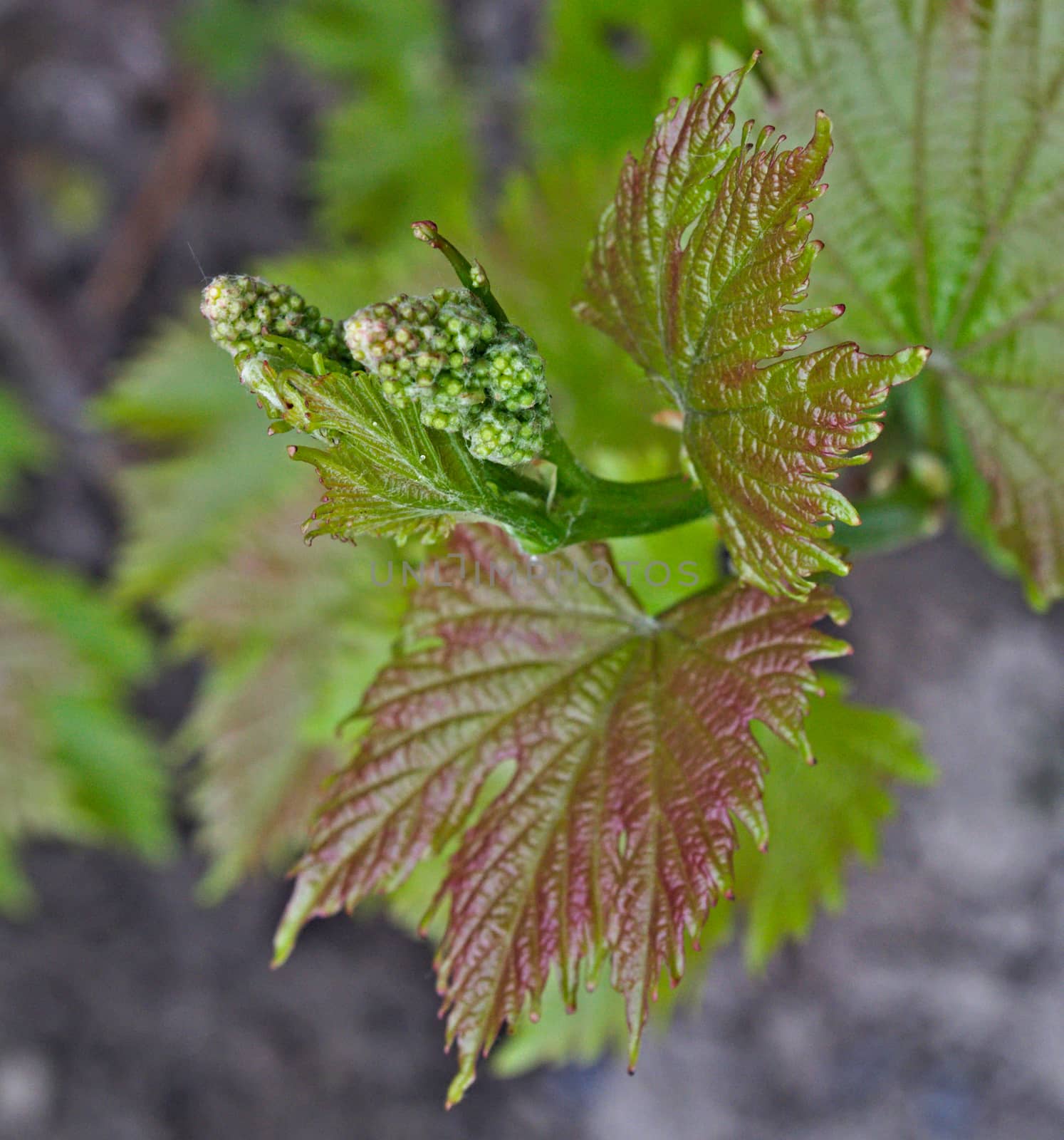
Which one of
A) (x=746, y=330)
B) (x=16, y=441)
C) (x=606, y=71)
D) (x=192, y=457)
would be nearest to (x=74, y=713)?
(x=16, y=441)

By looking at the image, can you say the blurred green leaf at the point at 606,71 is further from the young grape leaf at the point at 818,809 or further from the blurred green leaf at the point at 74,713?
the blurred green leaf at the point at 74,713

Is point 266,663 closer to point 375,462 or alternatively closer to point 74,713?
point 74,713

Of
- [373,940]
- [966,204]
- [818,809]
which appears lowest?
[373,940]

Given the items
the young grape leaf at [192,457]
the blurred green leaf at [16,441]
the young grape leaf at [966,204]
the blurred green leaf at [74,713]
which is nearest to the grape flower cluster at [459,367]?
the young grape leaf at [966,204]

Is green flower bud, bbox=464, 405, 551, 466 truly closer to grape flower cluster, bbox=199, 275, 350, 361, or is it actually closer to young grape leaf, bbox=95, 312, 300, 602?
grape flower cluster, bbox=199, 275, 350, 361

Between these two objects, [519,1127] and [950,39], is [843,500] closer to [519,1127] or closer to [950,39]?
[950,39]

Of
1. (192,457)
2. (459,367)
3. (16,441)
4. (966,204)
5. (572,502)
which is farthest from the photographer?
(16,441)

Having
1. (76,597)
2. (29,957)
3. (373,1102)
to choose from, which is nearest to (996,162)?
(76,597)
